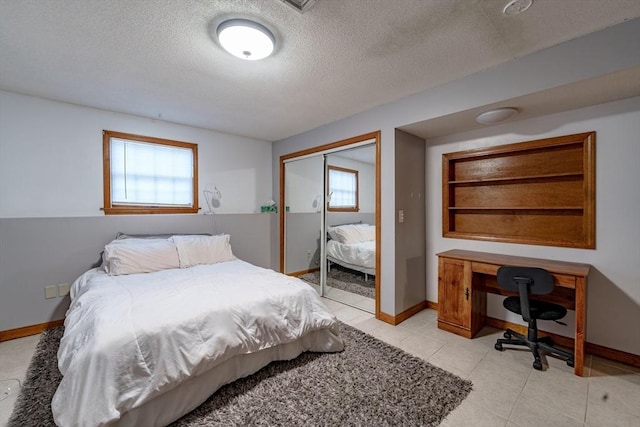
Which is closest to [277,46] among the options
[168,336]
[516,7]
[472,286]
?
[516,7]

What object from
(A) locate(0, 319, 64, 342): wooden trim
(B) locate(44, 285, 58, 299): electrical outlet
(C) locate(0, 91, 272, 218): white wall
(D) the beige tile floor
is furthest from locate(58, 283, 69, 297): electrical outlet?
(C) locate(0, 91, 272, 218): white wall

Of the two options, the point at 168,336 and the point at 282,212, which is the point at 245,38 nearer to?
the point at 168,336

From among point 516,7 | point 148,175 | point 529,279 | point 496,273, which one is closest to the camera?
point 516,7

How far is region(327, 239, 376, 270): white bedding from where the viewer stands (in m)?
3.38

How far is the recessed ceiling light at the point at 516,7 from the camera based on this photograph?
154cm

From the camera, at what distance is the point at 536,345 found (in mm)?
2238

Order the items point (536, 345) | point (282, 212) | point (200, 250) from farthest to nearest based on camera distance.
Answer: point (282, 212), point (200, 250), point (536, 345)

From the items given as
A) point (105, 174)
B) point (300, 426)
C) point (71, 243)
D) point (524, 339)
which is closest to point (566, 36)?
point (524, 339)

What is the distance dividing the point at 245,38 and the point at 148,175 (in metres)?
2.54

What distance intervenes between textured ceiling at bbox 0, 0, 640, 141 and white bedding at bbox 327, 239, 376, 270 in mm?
1750

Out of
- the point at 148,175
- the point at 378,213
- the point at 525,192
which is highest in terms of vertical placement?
the point at 148,175

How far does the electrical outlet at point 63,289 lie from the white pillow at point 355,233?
3192 millimetres

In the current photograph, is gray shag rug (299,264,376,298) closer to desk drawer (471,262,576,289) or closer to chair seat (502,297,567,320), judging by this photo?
desk drawer (471,262,576,289)

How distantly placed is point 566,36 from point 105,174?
14.9 ft
